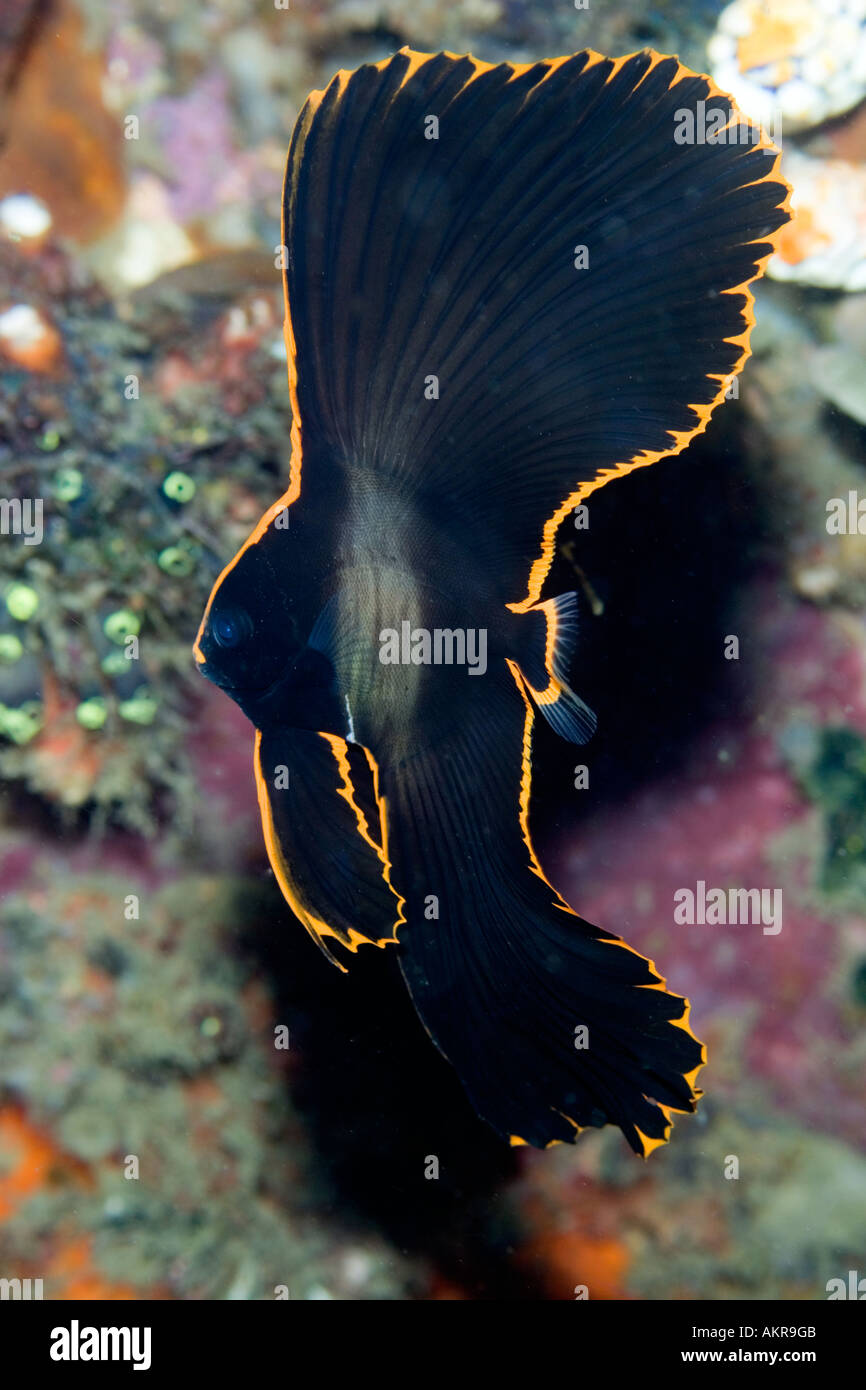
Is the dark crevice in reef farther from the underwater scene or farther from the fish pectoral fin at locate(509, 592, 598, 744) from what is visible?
the fish pectoral fin at locate(509, 592, 598, 744)

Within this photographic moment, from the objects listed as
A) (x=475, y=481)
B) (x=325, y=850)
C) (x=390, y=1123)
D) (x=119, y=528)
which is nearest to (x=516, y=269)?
(x=475, y=481)

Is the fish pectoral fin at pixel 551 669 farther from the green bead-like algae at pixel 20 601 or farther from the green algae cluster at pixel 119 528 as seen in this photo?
the green bead-like algae at pixel 20 601

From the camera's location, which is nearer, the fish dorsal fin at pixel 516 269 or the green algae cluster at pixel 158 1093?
the fish dorsal fin at pixel 516 269

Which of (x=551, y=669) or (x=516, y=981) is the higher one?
(x=551, y=669)

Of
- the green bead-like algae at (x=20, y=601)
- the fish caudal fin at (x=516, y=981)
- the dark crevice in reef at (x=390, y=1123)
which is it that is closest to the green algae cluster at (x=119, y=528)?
the green bead-like algae at (x=20, y=601)

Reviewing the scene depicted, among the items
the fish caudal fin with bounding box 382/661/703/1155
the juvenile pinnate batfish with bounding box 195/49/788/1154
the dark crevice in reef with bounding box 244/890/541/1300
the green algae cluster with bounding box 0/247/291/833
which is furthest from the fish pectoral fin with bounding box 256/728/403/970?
the dark crevice in reef with bounding box 244/890/541/1300

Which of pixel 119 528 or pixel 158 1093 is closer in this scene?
pixel 119 528

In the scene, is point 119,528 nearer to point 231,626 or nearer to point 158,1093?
point 231,626
